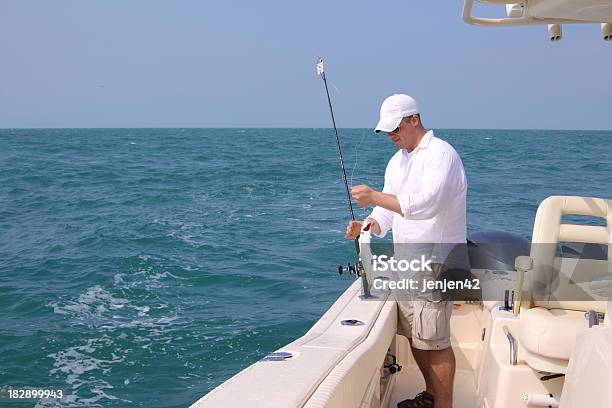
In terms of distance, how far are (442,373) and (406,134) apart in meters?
1.02

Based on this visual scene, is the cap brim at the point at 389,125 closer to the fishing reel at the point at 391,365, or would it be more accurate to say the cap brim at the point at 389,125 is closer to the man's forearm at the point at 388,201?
the man's forearm at the point at 388,201

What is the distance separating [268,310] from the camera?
7.03 m

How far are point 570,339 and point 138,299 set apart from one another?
19.4 ft

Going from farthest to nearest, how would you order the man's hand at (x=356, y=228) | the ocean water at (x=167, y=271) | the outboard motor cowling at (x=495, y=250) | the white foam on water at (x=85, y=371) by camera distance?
the ocean water at (x=167, y=271) < the white foam on water at (x=85, y=371) < the outboard motor cowling at (x=495, y=250) < the man's hand at (x=356, y=228)

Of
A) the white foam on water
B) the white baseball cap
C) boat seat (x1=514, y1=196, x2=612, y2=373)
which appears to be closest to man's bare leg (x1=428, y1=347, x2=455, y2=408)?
boat seat (x1=514, y1=196, x2=612, y2=373)

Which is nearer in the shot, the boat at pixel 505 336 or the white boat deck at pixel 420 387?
the boat at pixel 505 336

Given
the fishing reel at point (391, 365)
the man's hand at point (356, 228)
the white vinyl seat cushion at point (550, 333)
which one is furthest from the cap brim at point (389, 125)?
the fishing reel at point (391, 365)

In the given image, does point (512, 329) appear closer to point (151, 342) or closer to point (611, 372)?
point (611, 372)

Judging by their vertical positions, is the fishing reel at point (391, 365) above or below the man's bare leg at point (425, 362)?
below

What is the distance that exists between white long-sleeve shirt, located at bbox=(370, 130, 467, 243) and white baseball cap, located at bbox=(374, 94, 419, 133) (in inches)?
5.4

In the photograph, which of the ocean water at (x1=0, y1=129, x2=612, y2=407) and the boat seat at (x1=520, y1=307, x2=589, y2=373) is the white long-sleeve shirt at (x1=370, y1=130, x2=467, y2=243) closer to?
the boat seat at (x1=520, y1=307, x2=589, y2=373)

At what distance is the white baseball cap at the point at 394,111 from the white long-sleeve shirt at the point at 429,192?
14 cm

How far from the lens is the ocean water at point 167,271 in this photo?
558 cm

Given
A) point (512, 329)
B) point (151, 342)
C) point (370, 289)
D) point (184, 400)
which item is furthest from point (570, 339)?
point (151, 342)
